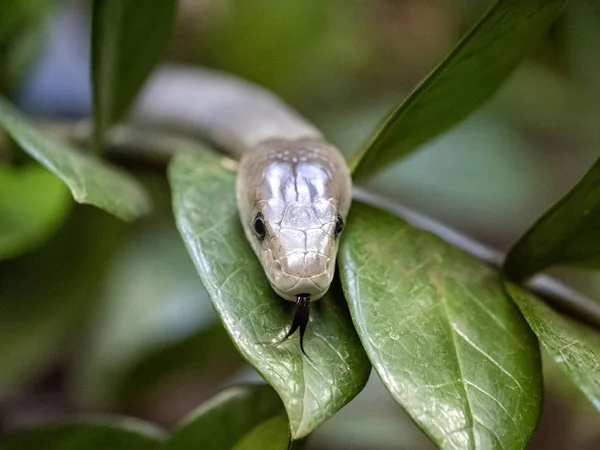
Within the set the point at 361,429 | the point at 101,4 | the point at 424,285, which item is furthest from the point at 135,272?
the point at 424,285

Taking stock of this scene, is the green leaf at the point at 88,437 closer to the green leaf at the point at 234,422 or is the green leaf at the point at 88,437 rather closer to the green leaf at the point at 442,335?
the green leaf at the point at 234,422

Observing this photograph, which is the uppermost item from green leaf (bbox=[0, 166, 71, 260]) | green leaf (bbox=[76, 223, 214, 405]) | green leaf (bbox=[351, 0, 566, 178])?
green leaf (bbox=[351, 0, 566, 178])

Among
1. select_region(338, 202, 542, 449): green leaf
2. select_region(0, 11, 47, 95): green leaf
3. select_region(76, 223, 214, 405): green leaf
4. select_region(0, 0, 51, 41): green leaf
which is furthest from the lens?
select_region(76, 223, 214, 405): green leaf

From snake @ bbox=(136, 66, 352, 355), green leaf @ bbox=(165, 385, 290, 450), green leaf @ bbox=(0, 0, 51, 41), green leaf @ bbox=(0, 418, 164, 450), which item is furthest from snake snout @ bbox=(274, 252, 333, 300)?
green leaf @ bbox=(0, 0, 51, 41)

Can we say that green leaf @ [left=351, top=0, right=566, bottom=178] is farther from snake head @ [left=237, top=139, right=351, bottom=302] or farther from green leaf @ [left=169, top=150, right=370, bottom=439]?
green leaf @ [left=169, top=150, right=370, bottom=439]

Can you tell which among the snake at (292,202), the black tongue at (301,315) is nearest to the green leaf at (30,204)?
the snake at (292,202)

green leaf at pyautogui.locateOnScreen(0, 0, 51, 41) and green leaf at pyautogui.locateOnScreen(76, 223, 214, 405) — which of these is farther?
green leaf at pyautogui.locateOnScreen(76, 223, 214, 405)
